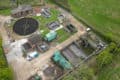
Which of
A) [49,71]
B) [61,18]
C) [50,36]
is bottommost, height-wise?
[49,71]

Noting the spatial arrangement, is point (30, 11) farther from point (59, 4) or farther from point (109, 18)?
point (109, 18)

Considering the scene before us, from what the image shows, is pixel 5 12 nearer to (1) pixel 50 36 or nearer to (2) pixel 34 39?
(2) pixel 34 39

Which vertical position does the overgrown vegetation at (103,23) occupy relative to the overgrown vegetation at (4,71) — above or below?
above

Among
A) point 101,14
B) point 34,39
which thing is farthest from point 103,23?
point 34,39

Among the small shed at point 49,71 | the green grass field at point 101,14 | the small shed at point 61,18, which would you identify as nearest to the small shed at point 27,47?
the small shed at point 49,71

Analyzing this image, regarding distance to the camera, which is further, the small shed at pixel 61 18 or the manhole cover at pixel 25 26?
the small shed at pixel 61 18

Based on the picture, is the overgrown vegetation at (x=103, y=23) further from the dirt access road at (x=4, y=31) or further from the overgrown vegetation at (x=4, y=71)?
the dirt access road at (x=4, y=31)

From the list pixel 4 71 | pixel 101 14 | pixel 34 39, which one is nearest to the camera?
pixel 4 71
